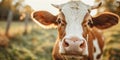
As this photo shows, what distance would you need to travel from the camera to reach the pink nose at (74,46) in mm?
3707

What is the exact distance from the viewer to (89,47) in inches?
166

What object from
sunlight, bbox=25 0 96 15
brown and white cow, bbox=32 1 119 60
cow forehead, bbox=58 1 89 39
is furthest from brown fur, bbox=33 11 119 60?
sunlight, bbox=25 0 96 15

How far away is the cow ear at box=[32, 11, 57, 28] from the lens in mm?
4234

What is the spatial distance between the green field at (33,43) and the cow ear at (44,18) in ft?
1.22

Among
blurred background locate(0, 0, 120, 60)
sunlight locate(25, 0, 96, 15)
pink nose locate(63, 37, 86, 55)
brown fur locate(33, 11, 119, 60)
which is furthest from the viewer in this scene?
blurred background locate(0, 0, 120, 60)

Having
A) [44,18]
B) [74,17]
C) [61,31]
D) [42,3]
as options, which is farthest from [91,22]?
[42,3]

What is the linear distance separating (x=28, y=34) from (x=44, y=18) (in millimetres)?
552

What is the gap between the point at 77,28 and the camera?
3.86 metres

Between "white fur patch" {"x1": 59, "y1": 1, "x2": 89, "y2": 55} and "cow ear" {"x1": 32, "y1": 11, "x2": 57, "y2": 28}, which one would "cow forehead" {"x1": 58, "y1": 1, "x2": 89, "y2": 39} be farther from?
"cow ear" {"x1": 32, "y1": 11, "x2": 57, "y2": 28}

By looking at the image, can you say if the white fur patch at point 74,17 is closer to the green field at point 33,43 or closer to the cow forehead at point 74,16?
the cow forehead at point 74,16

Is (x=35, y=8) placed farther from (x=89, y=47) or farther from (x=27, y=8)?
(x=89, y=47)

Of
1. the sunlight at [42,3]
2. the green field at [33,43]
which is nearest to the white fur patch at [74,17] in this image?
the sunlight at [42,3]

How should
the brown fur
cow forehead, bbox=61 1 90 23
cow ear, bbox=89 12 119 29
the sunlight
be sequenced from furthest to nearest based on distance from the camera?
the sunlight, cow ear, bbox=89 12 119 29, the brown fur, cow forehead, bbox=61 1 90 23

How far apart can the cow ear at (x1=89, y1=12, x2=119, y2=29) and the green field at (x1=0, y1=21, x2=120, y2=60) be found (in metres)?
0.38
